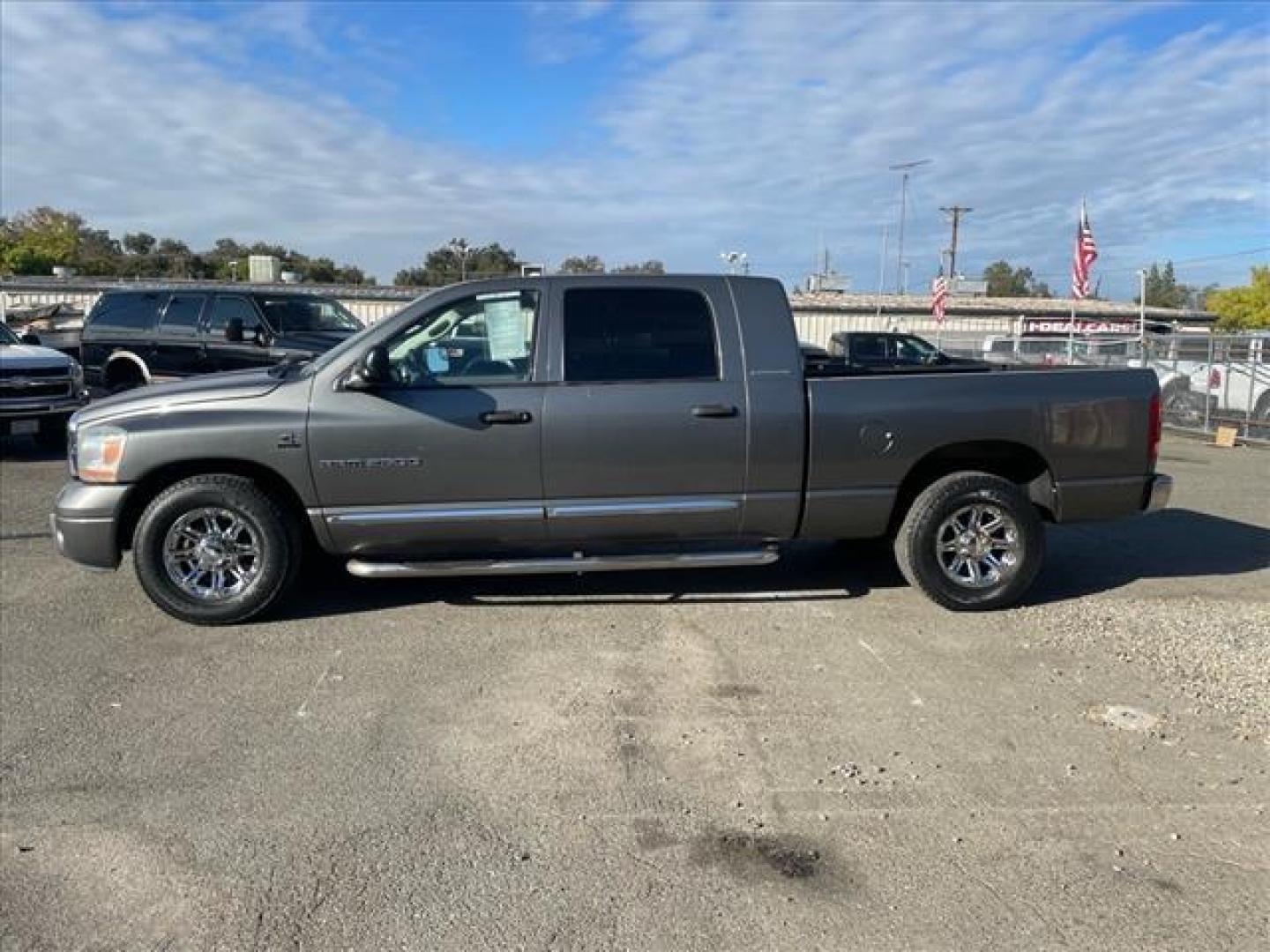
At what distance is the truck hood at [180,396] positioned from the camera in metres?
5.21

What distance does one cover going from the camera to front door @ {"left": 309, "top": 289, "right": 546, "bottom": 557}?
5133 millimetres

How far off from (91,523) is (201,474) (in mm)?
630

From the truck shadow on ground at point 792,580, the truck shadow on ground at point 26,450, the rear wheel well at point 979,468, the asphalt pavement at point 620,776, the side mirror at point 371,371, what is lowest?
the asphalt pavement at point 620,776

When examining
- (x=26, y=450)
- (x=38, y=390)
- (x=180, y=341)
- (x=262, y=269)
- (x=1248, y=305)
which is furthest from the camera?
(x=1248, y=305)

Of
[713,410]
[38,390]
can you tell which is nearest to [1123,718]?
[713,410]

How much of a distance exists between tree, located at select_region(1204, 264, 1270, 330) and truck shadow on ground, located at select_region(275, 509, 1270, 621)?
208 feet

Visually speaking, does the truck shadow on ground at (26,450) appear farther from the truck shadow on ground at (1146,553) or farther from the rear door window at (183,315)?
the truck shadow on ground at (1146,553)

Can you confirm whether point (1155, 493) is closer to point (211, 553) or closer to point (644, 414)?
point (644, 414)

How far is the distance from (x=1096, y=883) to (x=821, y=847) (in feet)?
2.77

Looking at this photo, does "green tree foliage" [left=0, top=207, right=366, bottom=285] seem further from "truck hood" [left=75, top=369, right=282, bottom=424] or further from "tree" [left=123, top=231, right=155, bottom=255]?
"truck hood" [left=75, top=369, right=282, bottom=424]

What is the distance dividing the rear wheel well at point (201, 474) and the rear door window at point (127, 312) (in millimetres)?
8224

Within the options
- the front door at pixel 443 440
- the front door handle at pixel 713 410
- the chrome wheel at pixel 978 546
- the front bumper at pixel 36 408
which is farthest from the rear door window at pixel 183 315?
the chrome wheel at pixel 978 546

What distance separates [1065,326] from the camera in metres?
43.6

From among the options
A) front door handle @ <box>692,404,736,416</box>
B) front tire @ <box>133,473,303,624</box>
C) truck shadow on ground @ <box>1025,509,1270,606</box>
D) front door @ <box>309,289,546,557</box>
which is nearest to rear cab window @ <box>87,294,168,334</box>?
front tire @ <box>133,473,303,624</box>
